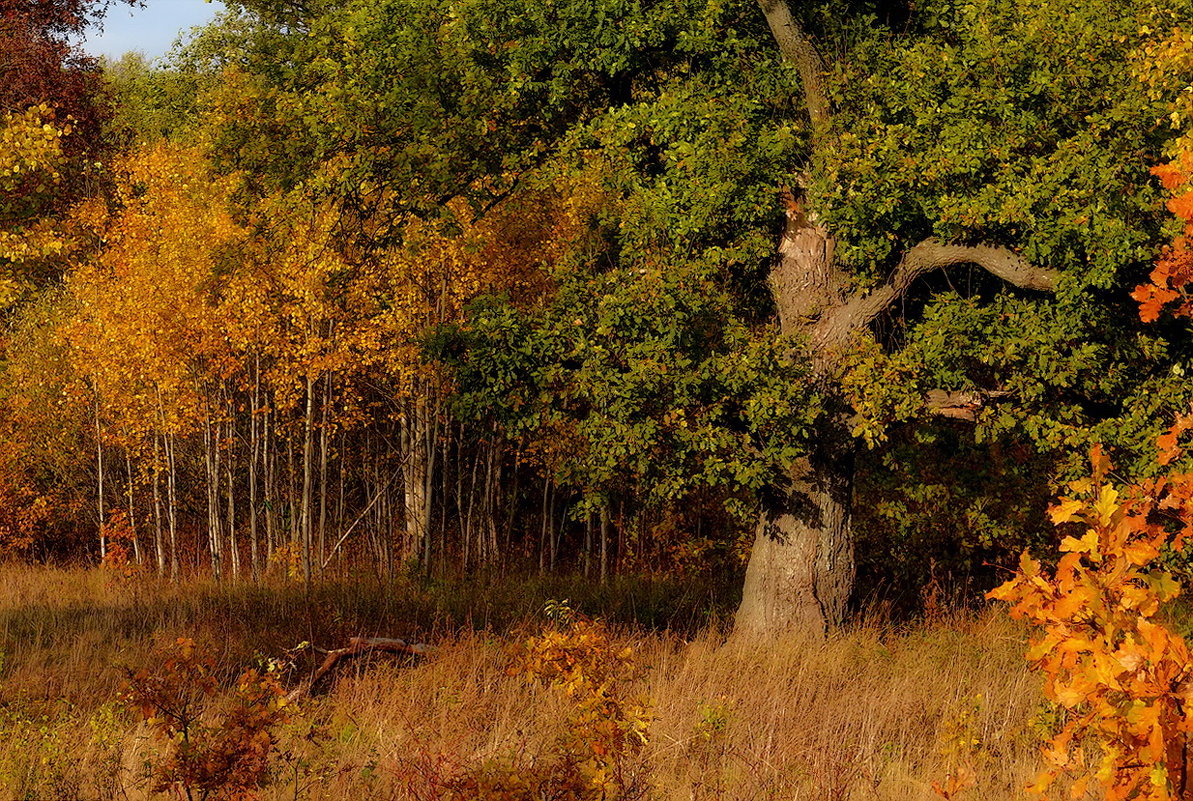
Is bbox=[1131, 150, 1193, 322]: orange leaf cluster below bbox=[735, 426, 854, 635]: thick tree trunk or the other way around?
the other way around

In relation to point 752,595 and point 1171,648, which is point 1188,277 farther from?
point 752,595

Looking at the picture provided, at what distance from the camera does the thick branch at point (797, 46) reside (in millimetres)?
11398

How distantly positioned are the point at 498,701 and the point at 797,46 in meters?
6.80

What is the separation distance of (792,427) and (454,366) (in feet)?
11.5

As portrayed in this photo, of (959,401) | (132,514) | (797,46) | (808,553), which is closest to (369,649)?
(808,553)

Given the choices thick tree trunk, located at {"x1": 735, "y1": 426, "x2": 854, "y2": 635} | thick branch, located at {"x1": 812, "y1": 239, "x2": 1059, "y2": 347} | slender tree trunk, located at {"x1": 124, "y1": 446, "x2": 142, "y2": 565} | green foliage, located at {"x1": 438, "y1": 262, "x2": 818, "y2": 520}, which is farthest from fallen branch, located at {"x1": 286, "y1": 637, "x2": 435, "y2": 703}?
slender tree trunk, located at {"x1": 124, "y1": 446, "x2": 142, "y2": 565}

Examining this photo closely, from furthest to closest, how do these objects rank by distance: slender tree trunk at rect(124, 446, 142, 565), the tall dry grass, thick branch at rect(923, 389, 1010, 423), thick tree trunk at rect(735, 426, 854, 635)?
slender tree trunk at rect(124, 446, 142, 565), thick tree trunk at rect(735, 426, 854, 635), thick branch at rect(923, 389, 1010, 423), the tall dry grass

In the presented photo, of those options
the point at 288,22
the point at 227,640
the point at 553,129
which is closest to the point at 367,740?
the point at 227,640

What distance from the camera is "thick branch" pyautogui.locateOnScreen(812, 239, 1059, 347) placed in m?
10.4

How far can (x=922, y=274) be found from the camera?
11.4 meters

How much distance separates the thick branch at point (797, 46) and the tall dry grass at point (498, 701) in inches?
205

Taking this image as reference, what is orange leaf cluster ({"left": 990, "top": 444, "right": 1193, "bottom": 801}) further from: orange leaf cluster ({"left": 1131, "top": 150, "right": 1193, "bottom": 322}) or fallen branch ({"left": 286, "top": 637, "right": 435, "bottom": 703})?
fallen branch ({"left": 286, "top": 637, "right": 435, "bottom": 703})

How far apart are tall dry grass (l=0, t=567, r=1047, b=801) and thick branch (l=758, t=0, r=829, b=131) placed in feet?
17.0

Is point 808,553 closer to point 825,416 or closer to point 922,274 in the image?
point 825,416
